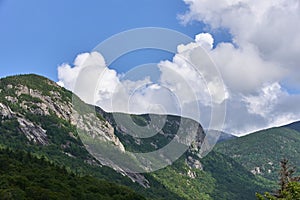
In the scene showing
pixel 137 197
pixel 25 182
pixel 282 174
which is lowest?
pixel 25 182

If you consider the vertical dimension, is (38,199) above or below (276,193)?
below

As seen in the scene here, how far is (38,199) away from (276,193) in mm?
71448

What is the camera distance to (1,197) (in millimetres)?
109875

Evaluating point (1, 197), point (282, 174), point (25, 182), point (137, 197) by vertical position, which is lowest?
point (1, 197)

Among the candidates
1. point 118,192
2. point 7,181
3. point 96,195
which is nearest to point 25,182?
point 7,181

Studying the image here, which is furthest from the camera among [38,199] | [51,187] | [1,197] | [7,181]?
[51,187]

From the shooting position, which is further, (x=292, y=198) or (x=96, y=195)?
(x=96, y=195)

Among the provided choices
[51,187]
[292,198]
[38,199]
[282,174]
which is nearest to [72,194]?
[51,187]

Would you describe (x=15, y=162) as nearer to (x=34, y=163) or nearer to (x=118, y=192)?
(x=34, y=163)

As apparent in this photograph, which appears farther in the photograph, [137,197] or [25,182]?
[137,197]

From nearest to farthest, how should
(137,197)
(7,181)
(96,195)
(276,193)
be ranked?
(276,193), (7,181), (96,195), (137,197)

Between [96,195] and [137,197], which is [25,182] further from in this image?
[137,197]

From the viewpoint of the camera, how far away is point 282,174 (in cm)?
8038

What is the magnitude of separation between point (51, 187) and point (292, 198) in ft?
321
